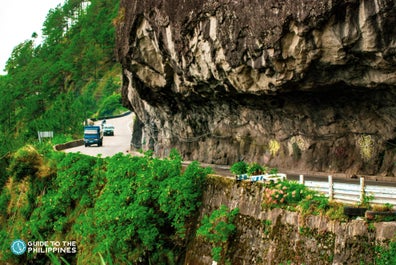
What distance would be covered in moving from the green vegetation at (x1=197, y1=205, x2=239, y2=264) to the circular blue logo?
13.1 metres

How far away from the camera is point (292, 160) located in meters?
24.9

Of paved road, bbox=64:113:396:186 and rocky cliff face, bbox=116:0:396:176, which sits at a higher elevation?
rocky cliff face, bbox=116:0:396:176

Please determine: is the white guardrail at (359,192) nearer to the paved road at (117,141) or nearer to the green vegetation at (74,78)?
the paved road at (117,141)

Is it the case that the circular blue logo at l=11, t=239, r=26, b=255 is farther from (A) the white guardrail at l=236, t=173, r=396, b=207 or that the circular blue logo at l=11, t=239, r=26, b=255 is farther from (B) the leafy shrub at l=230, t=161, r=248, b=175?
(A) the white guardrail at l=236, t=173, r=396, b=207

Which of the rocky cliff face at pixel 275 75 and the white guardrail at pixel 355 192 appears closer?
the white guardrail at pixel 355 192

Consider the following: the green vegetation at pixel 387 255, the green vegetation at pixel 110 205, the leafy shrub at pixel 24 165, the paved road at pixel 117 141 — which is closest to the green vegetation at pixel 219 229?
the green vegetation at pixel 110 205

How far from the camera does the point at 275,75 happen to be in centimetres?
2134

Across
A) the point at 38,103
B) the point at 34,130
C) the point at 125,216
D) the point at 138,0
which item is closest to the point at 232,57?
the point at 125,216

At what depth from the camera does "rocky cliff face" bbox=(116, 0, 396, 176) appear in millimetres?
18406

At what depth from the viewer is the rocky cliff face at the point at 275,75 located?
60.4 feet

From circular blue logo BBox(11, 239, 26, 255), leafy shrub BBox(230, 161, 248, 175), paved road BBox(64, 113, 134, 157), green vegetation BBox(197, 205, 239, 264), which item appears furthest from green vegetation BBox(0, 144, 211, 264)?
paved road BBox(64, 113, 134, 157)

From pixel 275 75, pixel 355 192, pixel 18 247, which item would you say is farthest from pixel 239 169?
pixel 18 247

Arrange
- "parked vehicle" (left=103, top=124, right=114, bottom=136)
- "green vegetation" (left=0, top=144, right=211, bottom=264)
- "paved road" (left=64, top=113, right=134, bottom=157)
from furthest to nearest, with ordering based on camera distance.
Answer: "parked vehicle" (left=103, top=124, right=114, bottom=136), "paved road" (left=64, top=113, right=134, bottom=157), "green vegetation" (left=0, top=144, right=211, bottom=264)

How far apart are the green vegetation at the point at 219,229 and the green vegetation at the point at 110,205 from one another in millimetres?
1452
